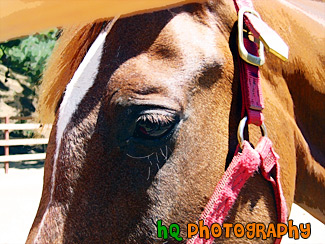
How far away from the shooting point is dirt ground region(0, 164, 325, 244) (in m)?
4.25

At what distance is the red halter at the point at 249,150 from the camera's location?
3.07 feet

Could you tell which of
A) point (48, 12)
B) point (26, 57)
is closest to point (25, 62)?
point (26, 57)

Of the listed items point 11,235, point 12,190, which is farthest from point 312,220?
point 12,190

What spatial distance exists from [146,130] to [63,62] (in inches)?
15.6

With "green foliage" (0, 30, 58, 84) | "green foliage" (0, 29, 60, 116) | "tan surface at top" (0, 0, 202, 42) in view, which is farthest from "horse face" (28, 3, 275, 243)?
"green foliage" (0, 30, 58, 84)

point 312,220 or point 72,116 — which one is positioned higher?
point 72,116

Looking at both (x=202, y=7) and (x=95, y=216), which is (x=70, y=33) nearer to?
(x=202, y=7)

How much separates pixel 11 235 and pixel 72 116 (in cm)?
387

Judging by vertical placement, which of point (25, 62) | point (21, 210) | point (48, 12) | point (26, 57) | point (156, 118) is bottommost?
point (21, 210)

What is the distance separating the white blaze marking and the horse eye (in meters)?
0.18

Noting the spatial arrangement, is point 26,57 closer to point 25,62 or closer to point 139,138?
point 25,62

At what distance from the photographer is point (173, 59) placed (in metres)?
0.96

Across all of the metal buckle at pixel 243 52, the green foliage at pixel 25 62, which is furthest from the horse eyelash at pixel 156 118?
the green foliage at pixel 25 62

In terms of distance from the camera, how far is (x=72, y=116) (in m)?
0.93
